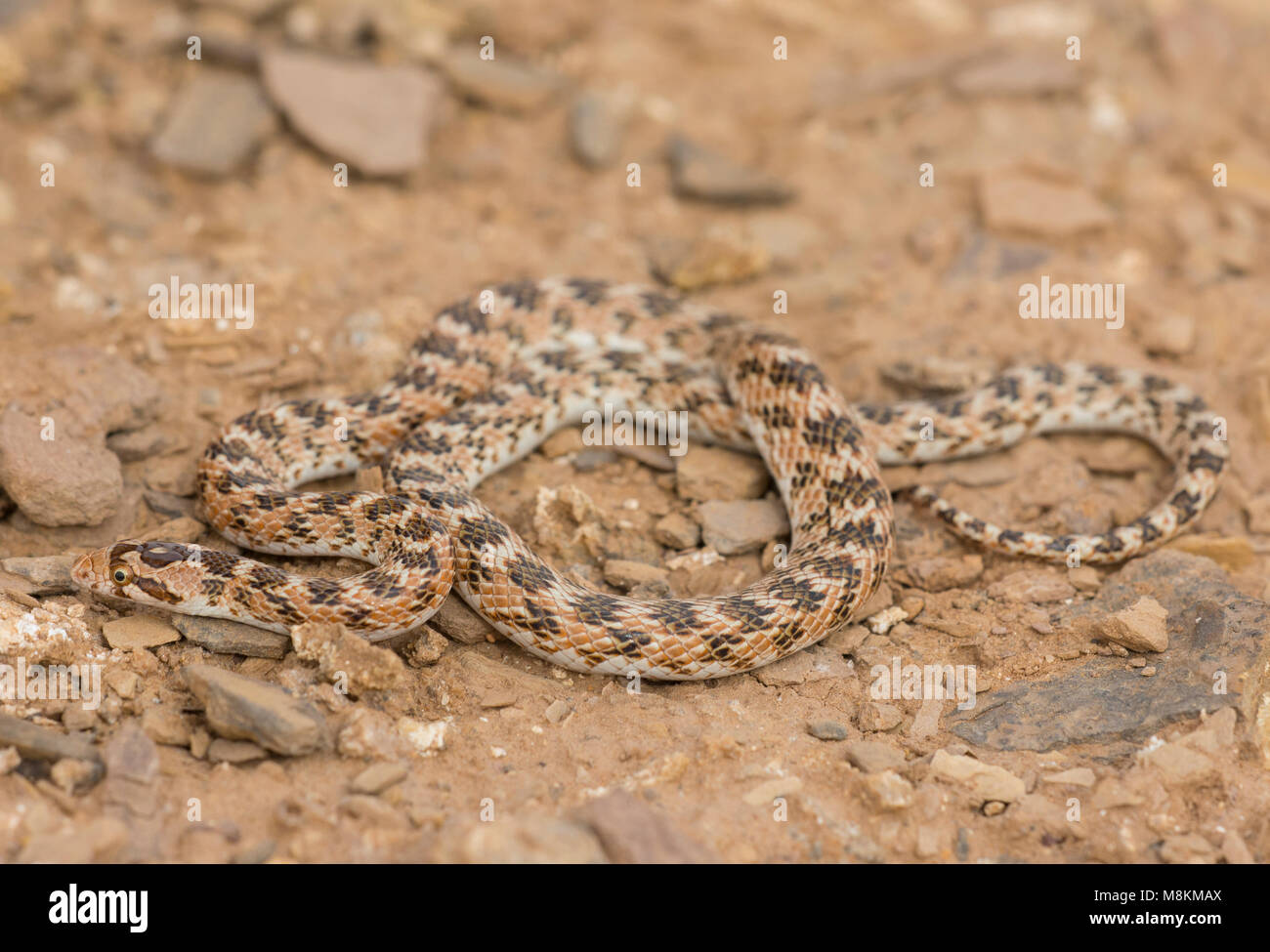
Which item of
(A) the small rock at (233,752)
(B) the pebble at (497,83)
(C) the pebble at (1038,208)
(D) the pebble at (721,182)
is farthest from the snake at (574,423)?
(B) the pebble at (497,83)

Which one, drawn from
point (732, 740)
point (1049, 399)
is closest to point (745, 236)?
point (1049, 399)

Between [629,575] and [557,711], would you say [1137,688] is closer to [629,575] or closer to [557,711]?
[629,575]

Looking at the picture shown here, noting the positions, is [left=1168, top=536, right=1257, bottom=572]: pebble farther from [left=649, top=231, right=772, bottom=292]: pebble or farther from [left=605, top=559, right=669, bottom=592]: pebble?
[left=649, top=231, right=772, bottom=292]: pebble

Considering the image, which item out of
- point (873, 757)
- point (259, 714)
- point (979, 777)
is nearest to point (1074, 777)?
point (979, 777)

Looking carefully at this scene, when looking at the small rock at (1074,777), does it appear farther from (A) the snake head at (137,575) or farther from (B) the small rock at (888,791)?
(A) the snake head at (137,575)

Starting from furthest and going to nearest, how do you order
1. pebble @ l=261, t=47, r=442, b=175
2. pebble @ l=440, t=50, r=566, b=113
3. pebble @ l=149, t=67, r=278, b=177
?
1. pebble @ l=440, t=50, r=566, b=113
2. pebble @ l=261, t=47, r=442, b=175
3. pebble @ l=149, t=67, r=278, b=177

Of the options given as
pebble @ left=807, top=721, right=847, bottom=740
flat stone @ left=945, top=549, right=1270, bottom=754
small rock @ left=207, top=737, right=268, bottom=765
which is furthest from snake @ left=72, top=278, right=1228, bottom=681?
small rock @ left=207, top=737, right=268, bottom=765

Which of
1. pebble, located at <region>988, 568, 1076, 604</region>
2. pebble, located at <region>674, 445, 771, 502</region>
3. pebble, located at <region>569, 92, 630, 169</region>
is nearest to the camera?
pebble, located at <region>988, 568, 1076, 604</region>
